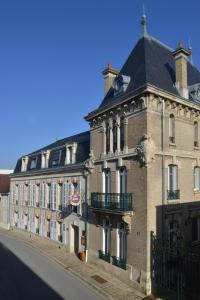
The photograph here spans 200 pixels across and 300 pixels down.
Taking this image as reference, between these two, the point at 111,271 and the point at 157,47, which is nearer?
the point at 111,271

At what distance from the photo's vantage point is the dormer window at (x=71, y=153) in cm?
2562

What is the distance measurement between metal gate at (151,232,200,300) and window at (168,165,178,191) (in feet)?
10.5

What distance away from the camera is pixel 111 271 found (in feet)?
61.8

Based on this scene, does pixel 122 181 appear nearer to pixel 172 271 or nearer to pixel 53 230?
pixel 172 271

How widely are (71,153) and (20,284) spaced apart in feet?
38.4

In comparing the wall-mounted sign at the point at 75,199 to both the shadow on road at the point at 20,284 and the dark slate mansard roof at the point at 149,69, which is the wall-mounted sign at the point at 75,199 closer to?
the shadow on road at the point at 20,284

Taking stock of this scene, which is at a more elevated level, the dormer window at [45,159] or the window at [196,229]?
the dormer window at [45,159]

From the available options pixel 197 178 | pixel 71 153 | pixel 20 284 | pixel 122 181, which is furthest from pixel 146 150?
pixel 71 153

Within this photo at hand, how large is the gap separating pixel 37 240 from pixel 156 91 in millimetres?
20254

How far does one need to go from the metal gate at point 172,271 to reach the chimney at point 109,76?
11.3 m

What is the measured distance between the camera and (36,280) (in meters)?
18.4

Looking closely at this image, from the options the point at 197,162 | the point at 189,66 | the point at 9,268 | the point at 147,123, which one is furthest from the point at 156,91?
the point at 9,268

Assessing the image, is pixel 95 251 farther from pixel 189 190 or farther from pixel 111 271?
pixel 189 190

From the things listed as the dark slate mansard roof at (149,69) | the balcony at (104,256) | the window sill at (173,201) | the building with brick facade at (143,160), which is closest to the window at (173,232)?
the building with brick facade at (143,160)
